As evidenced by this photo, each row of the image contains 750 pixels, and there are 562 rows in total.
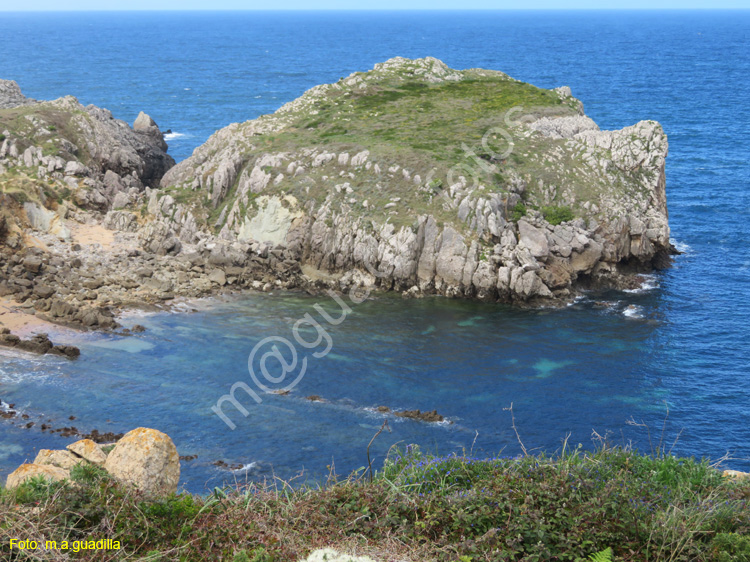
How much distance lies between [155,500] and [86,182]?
62696 mm

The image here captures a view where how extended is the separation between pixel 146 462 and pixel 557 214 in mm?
51338

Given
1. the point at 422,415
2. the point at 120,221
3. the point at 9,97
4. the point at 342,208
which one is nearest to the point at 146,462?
the point at 422,415

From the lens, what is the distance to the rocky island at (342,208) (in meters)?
60.9

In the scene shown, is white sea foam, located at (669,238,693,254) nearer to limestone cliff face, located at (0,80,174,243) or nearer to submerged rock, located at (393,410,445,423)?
submerged rock, located at (393,410,445,423)

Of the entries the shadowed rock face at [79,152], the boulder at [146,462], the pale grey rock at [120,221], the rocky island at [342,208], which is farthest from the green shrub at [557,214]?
the boulder at [146,462]

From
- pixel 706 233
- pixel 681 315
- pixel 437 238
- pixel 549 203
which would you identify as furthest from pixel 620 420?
pixel 706 233

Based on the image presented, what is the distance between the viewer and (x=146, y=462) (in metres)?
20.6

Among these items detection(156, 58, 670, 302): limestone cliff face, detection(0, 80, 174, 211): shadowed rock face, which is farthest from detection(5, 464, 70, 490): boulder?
detection(0, 80, 174, 211): shadowed rock face

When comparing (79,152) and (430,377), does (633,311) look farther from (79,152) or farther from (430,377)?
(79,152)

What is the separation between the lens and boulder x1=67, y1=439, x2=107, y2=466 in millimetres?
22656

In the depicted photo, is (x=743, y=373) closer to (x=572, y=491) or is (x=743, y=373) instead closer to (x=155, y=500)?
(x=572, y=491)

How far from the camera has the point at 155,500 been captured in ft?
61.9

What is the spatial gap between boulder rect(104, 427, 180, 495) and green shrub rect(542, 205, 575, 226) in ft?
162

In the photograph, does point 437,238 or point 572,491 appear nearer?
point 572,491
